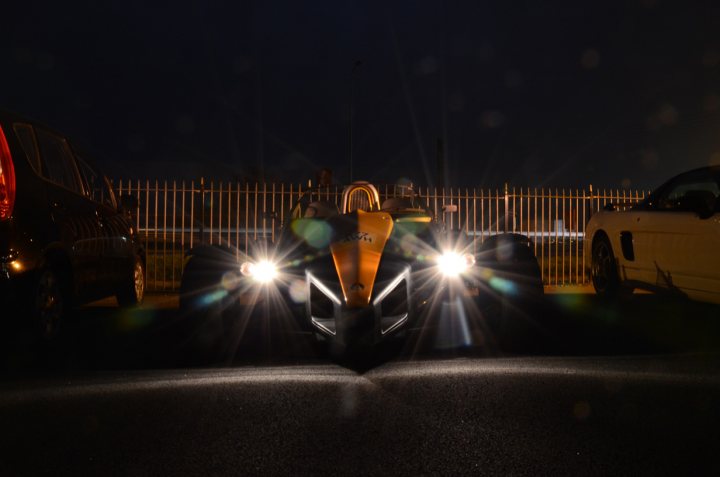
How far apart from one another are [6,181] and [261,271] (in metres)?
2.16

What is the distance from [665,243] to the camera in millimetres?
7133

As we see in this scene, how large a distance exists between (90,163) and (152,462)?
5.14m

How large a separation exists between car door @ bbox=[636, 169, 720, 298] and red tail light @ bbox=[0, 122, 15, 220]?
601 centimetres

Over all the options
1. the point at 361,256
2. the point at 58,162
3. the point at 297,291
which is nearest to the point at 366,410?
the point at 361,256

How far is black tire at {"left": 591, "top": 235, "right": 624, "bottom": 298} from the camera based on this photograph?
27.7ft

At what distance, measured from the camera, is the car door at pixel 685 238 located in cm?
636

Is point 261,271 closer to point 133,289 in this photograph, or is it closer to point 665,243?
point 133,289

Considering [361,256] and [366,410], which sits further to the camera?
[361,256]

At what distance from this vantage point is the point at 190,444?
3.19m

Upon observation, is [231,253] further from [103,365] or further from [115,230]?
[103,365]

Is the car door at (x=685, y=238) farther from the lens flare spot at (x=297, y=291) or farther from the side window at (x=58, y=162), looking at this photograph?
the side window at (x=58, y=162)

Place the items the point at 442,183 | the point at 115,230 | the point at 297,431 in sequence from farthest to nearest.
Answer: the point at 442,183
the point at 115,230
the point at 297,431

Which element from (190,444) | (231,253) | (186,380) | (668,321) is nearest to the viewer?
(190,444)

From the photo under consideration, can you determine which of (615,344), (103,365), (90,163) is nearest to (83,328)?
(90,163)
